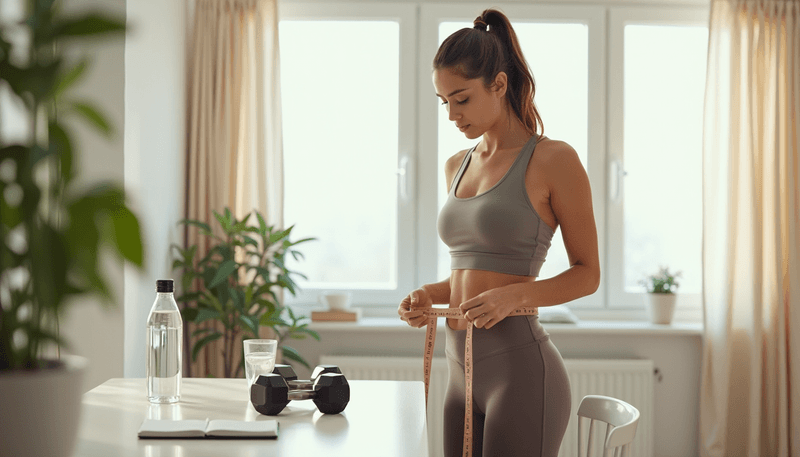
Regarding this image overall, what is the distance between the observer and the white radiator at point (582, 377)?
324 cm

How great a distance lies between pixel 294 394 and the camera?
4.66 feet

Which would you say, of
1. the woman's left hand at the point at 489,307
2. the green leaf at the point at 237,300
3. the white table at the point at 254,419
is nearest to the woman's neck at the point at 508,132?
the woman's left hand at the point at 489,307

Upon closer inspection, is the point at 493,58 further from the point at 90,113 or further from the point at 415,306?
the point at 90,113

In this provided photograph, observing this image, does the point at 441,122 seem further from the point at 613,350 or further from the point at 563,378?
the point at 563,378

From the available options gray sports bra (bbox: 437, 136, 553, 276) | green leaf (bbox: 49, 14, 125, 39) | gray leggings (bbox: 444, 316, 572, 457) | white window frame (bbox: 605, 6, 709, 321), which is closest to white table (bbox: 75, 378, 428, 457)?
gray leggings (bbox: 444, 316, 572, 457)

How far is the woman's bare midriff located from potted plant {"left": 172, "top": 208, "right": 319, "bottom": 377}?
1494 millimetres

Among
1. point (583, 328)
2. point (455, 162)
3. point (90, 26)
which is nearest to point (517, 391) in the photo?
point (455, 162)

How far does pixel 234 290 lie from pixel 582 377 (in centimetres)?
173

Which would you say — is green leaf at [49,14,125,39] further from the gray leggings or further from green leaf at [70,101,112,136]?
the gray leggings

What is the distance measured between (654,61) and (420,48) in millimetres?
1287

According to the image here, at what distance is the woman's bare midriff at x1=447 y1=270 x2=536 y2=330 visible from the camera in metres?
1.52

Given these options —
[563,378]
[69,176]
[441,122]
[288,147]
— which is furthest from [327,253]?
[69,176]

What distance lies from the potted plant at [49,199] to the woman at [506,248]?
106cm

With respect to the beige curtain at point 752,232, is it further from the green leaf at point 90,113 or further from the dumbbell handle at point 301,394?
the green leaf at point 90,113
